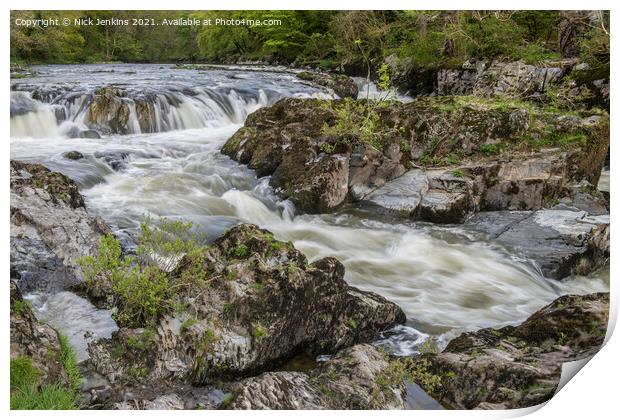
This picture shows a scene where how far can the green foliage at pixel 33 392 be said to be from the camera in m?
2.85

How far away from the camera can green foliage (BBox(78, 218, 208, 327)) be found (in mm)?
3236

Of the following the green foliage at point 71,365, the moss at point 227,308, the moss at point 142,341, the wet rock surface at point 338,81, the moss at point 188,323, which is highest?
the wet rock surface at point 338,81

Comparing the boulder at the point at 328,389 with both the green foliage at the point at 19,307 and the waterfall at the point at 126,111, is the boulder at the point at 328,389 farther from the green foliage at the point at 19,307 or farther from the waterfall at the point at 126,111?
the waterfall at the point at 126,111

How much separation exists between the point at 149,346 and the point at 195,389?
40 centimetres

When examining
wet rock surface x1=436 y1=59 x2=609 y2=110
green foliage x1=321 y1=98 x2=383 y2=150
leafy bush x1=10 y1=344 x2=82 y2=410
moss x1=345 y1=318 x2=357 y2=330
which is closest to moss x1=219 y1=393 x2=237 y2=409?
leafy bush x1=10 y1=344 x2=82 y2=410

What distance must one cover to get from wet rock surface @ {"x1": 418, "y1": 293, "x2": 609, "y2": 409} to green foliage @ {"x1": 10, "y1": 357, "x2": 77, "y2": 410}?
7.60 feet

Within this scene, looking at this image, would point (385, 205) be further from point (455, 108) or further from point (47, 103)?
point (47, 103)

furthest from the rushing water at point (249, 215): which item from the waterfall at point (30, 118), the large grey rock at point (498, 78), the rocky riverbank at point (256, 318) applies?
the large grey rock at point (498, 78)

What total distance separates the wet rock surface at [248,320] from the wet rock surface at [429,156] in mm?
1853

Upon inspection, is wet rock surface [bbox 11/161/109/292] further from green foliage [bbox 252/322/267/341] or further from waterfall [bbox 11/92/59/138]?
green foliage [bbox 252/322/267/341]

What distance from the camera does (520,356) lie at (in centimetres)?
351

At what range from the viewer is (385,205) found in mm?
5734
